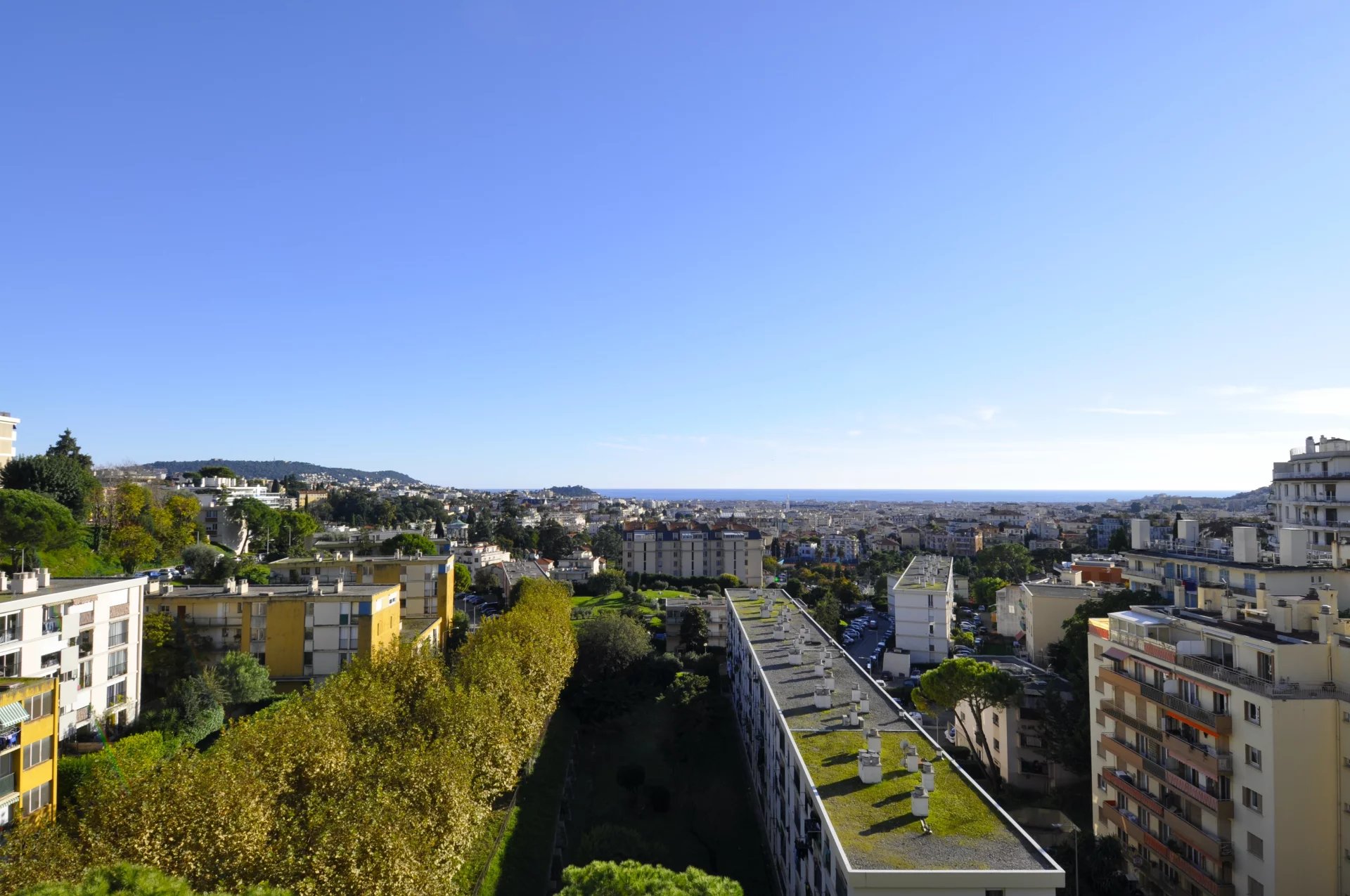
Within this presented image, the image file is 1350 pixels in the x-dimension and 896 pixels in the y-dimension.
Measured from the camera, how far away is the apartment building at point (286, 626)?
3750 cm

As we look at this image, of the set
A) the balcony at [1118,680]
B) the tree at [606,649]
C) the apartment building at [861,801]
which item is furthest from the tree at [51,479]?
the balcony at [1118,680]

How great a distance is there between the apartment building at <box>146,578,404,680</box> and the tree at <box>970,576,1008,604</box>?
6062 centimetres

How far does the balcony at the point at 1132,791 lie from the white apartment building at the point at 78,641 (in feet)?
114

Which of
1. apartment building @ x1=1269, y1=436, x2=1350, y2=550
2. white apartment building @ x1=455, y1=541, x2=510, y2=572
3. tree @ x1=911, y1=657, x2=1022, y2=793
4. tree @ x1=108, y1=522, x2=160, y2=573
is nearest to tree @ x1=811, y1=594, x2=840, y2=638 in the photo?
tree @ x1=911, y1=657, x2=1022, y2=793

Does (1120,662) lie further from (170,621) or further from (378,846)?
(170,621)

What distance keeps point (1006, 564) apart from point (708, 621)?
53.3 meters

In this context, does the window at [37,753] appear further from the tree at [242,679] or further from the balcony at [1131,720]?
the balcony at [1131,720]

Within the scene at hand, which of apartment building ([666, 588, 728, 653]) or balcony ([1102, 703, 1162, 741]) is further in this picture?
apartment building ([666, 588, 728, 653])

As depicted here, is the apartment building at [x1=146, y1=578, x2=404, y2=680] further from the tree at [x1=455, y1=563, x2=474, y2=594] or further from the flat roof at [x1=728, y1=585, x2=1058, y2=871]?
the tree at [x1=455, y1=563, x2=474, y2=594]

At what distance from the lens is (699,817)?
104 ft

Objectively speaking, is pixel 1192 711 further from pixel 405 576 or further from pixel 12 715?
pixel 405 576

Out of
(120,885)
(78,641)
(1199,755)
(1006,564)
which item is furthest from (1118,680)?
(1006,564)

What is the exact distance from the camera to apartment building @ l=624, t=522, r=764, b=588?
3674 inches

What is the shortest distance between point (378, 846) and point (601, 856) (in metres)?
10.6
